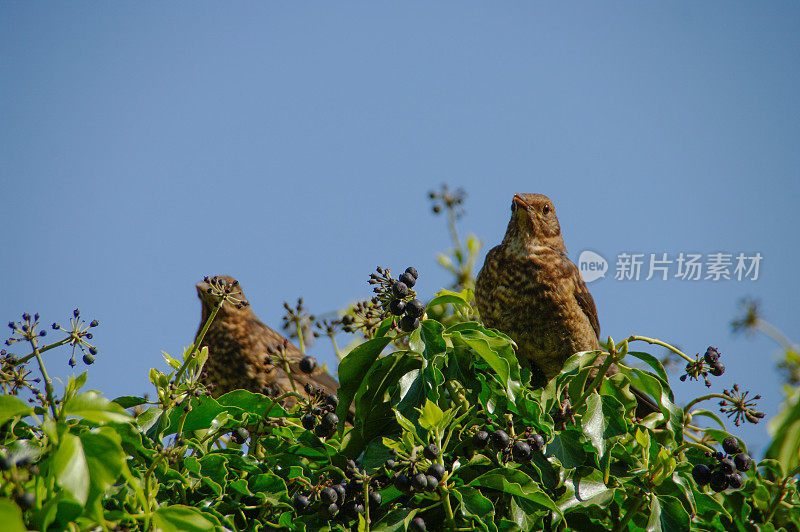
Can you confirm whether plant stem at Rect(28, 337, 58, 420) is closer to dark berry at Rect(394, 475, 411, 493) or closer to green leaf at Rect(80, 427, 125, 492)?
green leaf at Rect(80, 427, 125, 492)

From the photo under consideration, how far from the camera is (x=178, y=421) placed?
207 centimetres

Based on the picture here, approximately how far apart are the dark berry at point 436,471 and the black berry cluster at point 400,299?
1.44 feet

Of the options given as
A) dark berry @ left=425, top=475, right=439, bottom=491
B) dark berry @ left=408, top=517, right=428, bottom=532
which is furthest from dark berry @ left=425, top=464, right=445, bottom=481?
dark berry @ left=408, top=517, right=428, bottom=532

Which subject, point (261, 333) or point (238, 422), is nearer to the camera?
point (238, 422)

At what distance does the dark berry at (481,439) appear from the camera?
6.47 feet

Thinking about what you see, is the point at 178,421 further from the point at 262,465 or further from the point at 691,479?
the point at 691,479

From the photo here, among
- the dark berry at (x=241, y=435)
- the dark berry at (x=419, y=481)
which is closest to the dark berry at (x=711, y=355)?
the dark berry at (x=419, y=481)

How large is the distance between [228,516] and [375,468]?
1.28ft

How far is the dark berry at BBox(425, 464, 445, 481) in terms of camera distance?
172 centimetres

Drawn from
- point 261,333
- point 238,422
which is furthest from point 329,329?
point 261,333

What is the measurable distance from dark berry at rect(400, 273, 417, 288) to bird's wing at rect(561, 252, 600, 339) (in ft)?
5.41

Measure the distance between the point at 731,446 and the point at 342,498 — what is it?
1.11 m

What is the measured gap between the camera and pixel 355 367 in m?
2.14

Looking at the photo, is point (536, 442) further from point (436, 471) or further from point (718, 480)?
point (718, 480)
